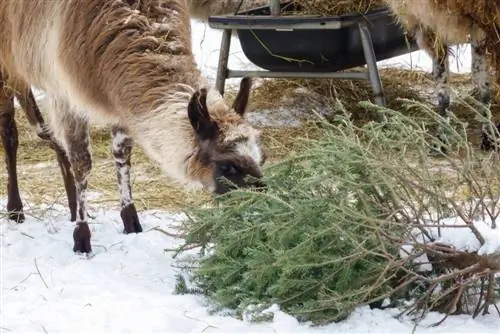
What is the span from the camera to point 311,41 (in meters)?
6.95

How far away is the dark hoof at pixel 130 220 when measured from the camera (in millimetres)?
5074

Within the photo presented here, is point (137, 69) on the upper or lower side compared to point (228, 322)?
upper

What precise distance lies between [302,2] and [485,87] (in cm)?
168

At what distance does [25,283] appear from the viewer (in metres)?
4.16

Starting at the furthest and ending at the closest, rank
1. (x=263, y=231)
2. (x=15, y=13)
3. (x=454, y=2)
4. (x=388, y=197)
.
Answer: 1. (x=454, y=2)
2. (x=15, y=13)
3. (x=263, y=231)
4. (x=388, y=197)

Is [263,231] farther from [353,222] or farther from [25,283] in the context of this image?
[25,283]

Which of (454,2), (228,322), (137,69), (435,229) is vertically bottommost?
(228,322)

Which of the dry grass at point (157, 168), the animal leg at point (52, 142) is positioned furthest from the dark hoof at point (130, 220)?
the dry grass at point (157, 168)

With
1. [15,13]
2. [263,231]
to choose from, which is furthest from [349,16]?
[263,231]

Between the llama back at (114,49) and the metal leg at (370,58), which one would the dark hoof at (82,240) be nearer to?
the llama back at (114,49)

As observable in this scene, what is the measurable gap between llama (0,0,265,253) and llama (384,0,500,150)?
1.50 meters

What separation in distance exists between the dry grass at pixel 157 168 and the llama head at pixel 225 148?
958 mm

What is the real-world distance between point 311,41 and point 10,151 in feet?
8.33

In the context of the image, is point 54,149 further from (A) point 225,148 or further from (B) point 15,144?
(A) point 225,148
